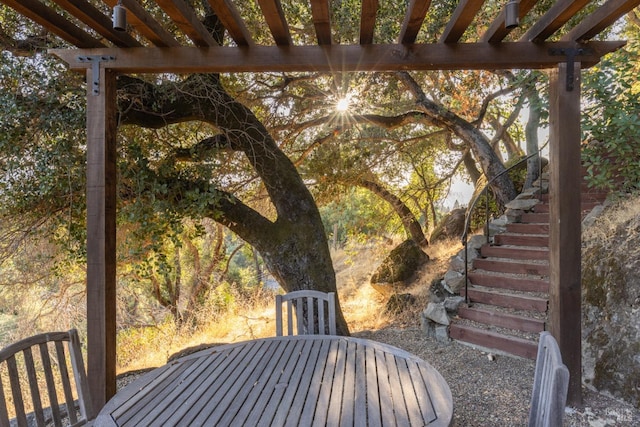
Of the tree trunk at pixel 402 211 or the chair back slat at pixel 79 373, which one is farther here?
the tree trunk at pixel 402 211

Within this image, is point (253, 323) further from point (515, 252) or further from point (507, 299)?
point (515, 252)

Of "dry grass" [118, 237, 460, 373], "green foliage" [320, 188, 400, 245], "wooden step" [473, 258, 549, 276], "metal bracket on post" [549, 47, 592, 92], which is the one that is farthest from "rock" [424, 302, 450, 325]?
"green foliage" [320, 188, 400, 245]

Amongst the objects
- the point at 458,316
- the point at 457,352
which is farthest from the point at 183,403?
the point at 458,316

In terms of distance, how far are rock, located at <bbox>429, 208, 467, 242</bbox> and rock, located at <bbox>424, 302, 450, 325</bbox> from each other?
3.58 m

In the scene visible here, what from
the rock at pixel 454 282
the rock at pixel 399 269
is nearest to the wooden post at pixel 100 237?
the rock at pixel 454 282

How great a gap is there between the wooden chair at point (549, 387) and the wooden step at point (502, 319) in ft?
7.73

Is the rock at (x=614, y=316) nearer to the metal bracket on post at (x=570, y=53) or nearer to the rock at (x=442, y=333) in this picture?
the rock at (x=442, y=333)

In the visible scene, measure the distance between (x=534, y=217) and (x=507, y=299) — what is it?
1583mm

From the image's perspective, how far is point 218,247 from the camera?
24.4 ft

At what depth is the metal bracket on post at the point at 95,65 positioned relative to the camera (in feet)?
8.00

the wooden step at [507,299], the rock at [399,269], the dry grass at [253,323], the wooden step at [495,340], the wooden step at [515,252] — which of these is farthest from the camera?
the rock at [399,269]

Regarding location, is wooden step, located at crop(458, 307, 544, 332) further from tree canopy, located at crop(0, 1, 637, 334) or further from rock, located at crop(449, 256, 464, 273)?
tree canopy, located at crop(0, 1, 637, 334)

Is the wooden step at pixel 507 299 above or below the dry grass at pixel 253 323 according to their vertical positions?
above

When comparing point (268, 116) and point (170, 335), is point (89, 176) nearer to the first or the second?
point (268, 116)
